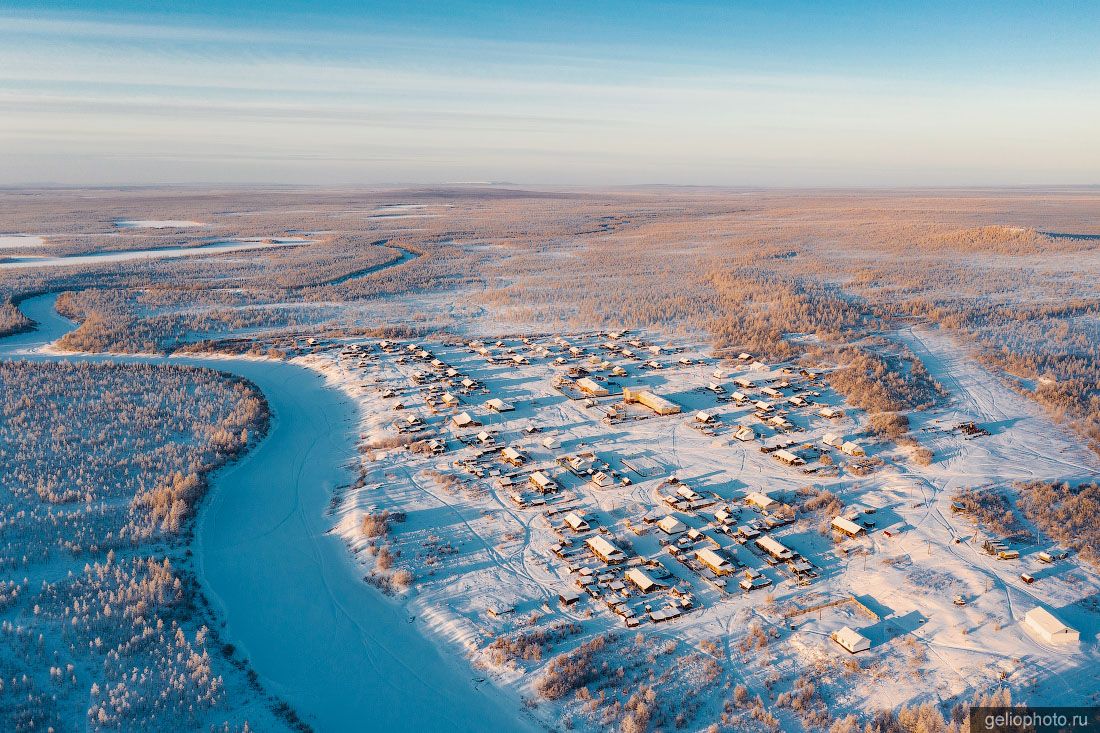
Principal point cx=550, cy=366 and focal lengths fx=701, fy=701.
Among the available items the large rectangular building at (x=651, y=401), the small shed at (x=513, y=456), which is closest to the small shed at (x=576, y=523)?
the small shed at (x=513, y=456)

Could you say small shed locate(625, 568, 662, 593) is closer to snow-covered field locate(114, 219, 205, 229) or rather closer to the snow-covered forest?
the snow-covered forest

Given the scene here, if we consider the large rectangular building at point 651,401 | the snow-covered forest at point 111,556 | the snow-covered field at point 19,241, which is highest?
the snow-covered field at point 19,241

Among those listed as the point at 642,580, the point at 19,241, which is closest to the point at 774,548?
the point at 642,580

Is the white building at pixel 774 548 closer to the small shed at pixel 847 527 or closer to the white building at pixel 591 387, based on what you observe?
the small shed at pixel 847 527

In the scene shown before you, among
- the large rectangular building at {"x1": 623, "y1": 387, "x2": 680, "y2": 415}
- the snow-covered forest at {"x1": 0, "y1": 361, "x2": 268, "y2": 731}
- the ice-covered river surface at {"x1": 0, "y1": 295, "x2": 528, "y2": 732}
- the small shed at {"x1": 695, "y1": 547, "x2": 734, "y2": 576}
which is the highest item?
the large rectangular building at {"x1": 623, "y1": 387, "x2": 680, "y2": 415}

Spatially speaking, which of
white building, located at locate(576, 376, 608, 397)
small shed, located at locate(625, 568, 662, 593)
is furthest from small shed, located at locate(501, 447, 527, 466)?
small shed, located at locate(625, 568, 662, 593)

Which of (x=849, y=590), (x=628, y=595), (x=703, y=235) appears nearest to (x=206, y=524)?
(x=628, y=595)

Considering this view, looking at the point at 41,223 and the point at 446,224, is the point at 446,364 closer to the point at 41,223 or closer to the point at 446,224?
the point at 446,224
